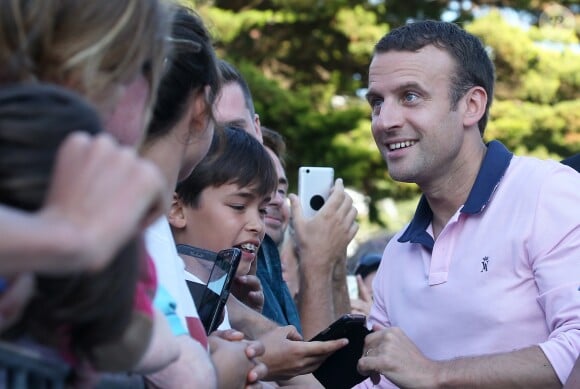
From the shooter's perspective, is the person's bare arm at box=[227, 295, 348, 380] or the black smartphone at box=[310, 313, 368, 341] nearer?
the person's bare arm at box=[227, 295, 348, 380]

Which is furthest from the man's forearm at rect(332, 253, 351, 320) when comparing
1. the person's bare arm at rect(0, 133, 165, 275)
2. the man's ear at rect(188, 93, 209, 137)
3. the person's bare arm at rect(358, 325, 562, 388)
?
the person's bare arm at rect(0, 133, 165, 275)

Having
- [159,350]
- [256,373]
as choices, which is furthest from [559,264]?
[159,350]

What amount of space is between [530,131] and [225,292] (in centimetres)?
1643

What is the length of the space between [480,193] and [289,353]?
111 centimetres

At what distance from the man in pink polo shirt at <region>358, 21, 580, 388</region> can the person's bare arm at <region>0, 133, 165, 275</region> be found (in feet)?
6.62

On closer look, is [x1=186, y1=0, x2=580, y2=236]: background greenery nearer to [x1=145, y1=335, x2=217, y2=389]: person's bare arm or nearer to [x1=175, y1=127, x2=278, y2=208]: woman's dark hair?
[x1=175, y1=127, x2=278, y2=208]: woman's dark hair

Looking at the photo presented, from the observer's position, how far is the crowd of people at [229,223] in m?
1.15

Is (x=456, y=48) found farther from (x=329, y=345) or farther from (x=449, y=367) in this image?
(x=329, y=345)

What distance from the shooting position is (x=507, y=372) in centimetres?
296

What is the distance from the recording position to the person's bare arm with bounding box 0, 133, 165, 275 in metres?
1.05

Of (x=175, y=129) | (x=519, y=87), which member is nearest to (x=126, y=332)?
(x=175, y=129)

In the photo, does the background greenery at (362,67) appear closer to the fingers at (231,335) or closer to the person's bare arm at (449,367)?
the person's bare arm at (449,367)

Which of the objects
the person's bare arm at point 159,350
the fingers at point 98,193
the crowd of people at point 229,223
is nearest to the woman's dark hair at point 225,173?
the crowd of people at point 229,223

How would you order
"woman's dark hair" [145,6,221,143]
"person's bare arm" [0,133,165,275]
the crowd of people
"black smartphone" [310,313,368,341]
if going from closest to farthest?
"person's bare arm" [0,133,165,275] → the crowd of people → "woman's dark hair" [145,6,221,143] → "black smartphone" [310,313,368,341]
